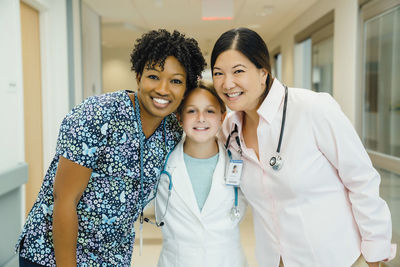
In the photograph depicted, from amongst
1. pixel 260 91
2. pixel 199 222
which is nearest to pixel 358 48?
pixel 260 91

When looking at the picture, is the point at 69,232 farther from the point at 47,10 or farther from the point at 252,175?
the point at 47,10

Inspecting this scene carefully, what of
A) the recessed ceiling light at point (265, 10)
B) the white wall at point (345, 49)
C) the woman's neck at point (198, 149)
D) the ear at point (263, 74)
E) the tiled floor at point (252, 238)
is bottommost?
the tiled floor at point (252, 238)

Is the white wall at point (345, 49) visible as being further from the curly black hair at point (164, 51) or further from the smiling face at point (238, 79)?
the curly black hair at point (164, 51)

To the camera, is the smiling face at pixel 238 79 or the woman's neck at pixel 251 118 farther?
the woman's neck at pixel 251 118

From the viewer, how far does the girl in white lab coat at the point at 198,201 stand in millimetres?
1548

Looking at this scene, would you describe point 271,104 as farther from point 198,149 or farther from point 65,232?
point 65,232

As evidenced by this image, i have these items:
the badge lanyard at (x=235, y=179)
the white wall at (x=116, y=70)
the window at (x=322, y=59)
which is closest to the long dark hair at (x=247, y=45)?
the badge lanyard at (x=235, y=179)

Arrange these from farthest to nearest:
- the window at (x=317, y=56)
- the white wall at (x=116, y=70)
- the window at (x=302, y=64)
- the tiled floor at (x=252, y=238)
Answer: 1. the white wall at (x=116, y=70)
2. the window at (x=302, y=64)
3. the window at (x=317, y=56)
4. the tiled floor at (x=252, y=238)

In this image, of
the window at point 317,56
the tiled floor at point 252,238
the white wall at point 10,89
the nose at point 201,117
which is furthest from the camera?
the window at point 317,56

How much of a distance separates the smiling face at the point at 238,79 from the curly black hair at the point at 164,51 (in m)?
0.11

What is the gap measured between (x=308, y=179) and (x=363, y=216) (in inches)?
10.4

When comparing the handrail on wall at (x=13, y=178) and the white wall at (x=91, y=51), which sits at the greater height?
the white wall at (x=91, y=51)

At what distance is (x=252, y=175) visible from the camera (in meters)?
1.53

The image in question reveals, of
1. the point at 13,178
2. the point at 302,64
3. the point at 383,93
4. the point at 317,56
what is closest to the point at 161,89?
the point at 13,178
